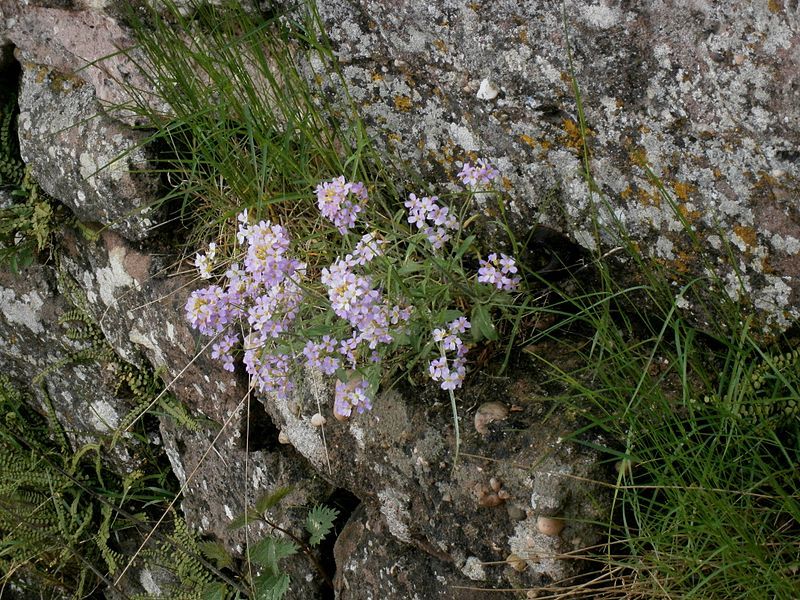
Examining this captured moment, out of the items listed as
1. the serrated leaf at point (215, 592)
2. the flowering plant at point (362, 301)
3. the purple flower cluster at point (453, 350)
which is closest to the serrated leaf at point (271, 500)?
the flowering plant at point (362, 301)

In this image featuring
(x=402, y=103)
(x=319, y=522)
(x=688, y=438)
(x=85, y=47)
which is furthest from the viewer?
(x=85, y=47)

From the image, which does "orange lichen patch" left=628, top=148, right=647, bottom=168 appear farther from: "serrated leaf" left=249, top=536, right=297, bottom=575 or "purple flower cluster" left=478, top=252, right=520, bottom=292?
"serrated leaf" left=249, top=536, right=297, bottom=575

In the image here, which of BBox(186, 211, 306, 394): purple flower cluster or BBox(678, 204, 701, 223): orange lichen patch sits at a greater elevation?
BBox(186, 211, 306, 394): purple flower cluster

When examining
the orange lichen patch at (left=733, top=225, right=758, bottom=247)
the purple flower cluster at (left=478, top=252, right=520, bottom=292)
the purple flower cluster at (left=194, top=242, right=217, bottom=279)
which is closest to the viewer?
the orange lichen patch at (left=733, top=225, right=758, bottom=247)

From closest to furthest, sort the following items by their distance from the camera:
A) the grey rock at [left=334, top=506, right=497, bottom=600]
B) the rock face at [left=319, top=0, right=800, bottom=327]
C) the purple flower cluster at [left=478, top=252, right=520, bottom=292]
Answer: the rock face at [left=319, top=0, right=800, bottom=327], the purple flower cluster at [left=478, top=252, right=520, bottom=292], the grey rock at [left=334, top=506, right=497, bottom=600]

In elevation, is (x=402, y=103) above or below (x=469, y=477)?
above

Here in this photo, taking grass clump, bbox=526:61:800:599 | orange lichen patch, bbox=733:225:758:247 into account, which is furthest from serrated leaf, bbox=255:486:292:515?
orange lichen patch, bbox=733:225:758:247

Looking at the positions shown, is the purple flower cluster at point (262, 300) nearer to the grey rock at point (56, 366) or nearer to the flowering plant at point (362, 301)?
the flowering plant at point (362, 301)

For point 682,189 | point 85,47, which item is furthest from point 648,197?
point 85,47

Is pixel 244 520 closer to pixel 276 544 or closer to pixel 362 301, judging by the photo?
pixel 276 544
